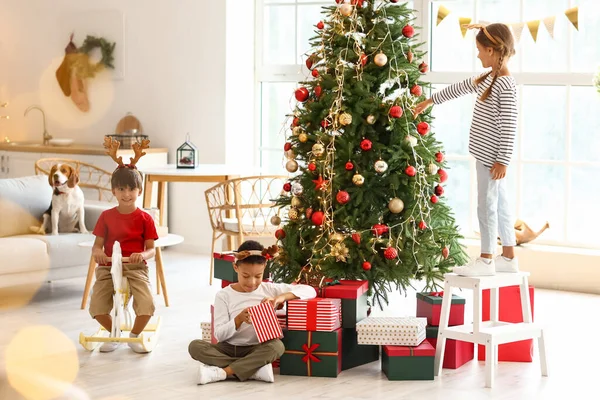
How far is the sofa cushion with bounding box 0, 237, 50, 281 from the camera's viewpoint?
552 centimetres

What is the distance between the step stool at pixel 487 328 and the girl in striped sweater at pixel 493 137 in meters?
0.05

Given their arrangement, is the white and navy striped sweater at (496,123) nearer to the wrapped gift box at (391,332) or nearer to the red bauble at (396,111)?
the red bauble at (396,111)

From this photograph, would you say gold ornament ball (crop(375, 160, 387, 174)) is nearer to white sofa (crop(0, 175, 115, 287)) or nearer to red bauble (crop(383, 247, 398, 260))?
red bauble (crop(383, 247, 398, 260))

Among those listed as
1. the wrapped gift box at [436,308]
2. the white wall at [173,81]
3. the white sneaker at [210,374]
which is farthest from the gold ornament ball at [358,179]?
the white wall at [173,81]

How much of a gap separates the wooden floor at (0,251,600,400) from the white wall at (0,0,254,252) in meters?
2.27

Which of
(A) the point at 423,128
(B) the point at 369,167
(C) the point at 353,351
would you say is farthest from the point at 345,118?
(C) the point at 353,351

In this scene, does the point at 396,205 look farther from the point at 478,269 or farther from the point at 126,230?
the point at 126,230

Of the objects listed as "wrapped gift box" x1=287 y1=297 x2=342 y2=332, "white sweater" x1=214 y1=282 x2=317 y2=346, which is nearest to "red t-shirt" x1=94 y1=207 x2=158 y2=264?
"white sweater" x1=214 y1=282 x2=317 y2=346

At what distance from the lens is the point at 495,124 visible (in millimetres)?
4215

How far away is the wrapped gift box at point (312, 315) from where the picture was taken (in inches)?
165

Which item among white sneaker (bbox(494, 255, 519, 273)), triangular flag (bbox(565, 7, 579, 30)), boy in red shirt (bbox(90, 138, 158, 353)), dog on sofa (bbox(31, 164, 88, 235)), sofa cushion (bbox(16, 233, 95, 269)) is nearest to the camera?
white sneaker (bbox(494, 255, 519, 273))

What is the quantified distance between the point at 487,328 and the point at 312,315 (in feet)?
2.57

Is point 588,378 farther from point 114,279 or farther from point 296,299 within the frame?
point 114,279

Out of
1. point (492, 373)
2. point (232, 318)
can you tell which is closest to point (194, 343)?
point (232, 318)
